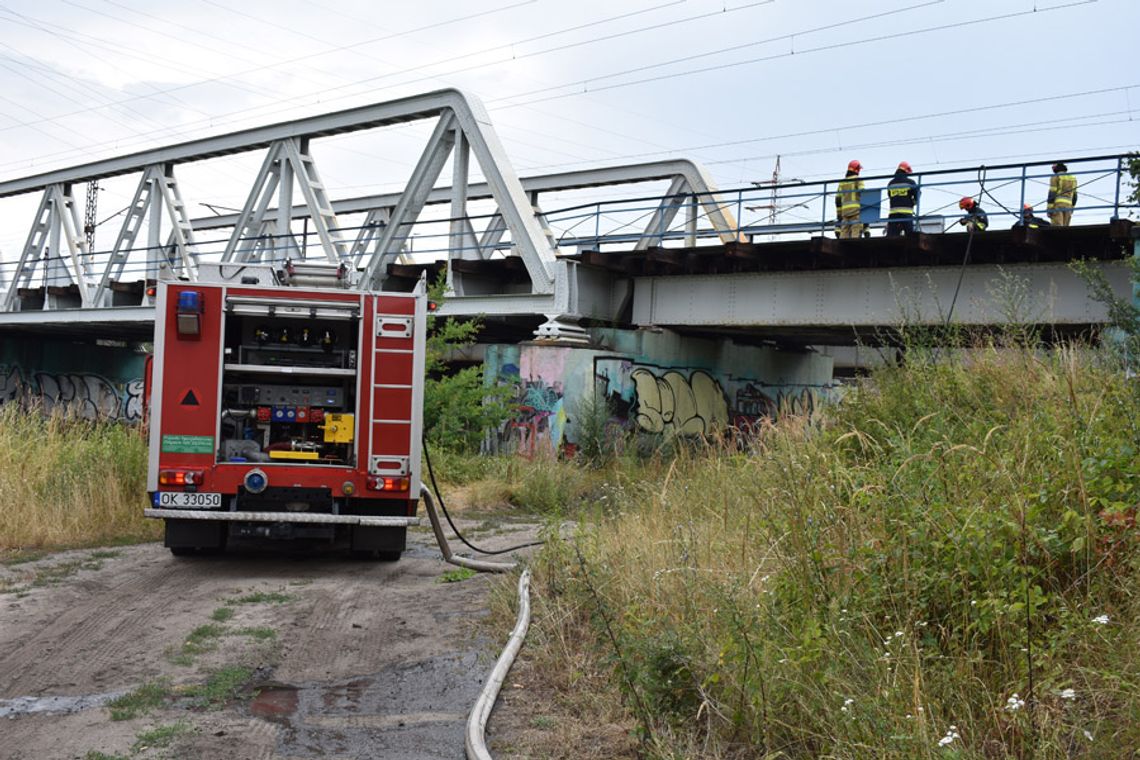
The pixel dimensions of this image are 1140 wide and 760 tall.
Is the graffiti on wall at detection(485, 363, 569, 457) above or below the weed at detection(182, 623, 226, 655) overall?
above

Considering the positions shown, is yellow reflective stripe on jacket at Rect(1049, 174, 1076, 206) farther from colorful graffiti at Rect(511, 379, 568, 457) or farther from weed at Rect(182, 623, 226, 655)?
weed at Rect(182, 623, 226, 655)

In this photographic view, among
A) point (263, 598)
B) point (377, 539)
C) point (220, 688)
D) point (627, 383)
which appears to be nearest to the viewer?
point (220, 688)

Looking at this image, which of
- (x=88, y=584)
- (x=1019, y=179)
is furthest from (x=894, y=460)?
(x=1019, y=179)

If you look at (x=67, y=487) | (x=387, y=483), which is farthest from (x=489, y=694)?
(x=67, y=487)

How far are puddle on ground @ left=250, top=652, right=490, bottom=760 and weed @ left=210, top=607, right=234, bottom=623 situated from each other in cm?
205

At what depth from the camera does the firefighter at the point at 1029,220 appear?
17.7 metres

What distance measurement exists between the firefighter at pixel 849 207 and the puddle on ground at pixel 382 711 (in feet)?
49.3

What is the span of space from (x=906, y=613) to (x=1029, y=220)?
48.0 ft

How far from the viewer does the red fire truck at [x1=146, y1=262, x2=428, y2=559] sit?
35.6 ft

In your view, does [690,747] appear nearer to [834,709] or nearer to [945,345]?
[834,709]

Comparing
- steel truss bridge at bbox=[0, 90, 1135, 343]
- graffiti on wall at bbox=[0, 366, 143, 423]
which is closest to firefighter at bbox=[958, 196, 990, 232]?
steel truss bridge at bbox=[0, 90, 1135, 343]

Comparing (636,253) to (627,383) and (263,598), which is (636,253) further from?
(263,598)

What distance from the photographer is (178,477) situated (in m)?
10.8

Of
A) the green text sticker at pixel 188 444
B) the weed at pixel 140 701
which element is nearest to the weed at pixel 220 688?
the weed at pixel 140 701
